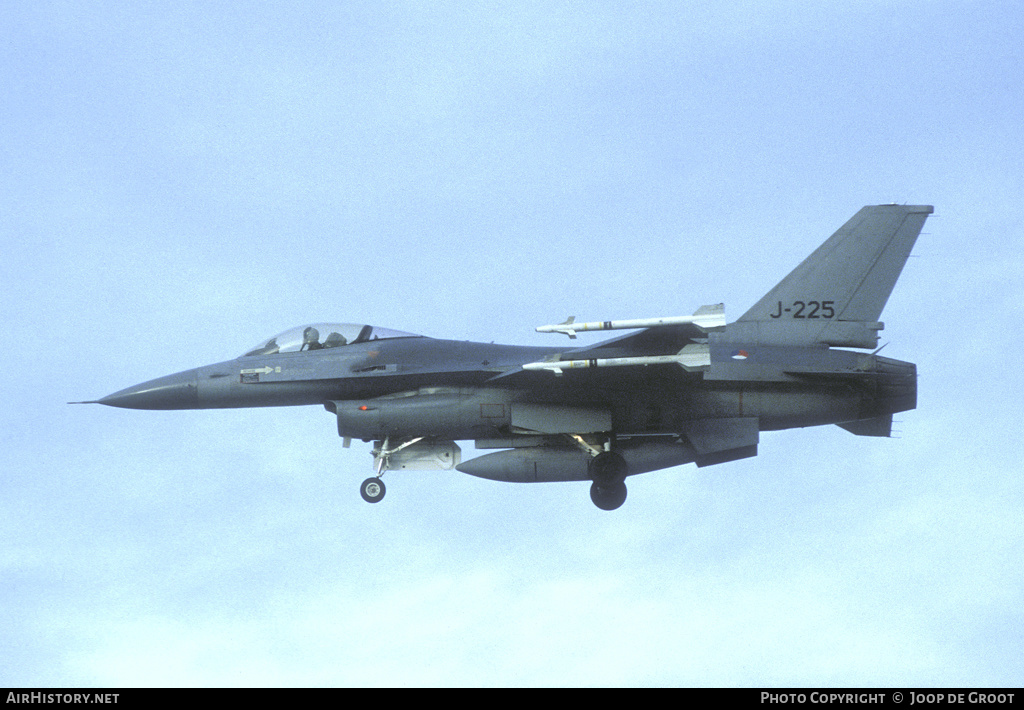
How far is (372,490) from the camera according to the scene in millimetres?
21031

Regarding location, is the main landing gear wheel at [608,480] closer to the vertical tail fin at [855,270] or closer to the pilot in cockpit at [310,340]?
the vertical tail fin at [855,270]

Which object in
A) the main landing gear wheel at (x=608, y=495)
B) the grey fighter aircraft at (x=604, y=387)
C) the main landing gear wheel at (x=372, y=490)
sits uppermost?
the grey fighter aircraft at (x=604, y=387)

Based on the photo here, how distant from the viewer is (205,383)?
2114 cm

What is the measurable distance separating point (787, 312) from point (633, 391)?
9.27ft

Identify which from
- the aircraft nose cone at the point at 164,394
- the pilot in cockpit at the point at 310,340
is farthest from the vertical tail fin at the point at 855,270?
the aircraft nose cone at the point at 164,394

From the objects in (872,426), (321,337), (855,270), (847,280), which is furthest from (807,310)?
(321,337)

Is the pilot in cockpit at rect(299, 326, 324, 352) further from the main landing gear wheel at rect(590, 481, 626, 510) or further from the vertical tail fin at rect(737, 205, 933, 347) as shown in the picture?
the vertical tail fin at rect(737, 205, 933, 347)

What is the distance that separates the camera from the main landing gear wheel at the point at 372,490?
21.0m

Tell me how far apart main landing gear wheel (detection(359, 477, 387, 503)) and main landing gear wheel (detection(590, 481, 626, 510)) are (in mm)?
3558

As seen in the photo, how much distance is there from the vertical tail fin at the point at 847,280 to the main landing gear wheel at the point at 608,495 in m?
3.49

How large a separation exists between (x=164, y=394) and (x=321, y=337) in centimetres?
278
